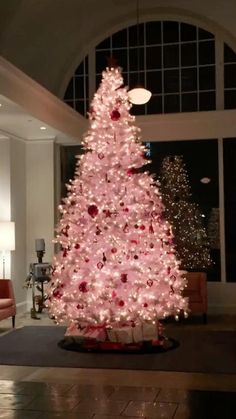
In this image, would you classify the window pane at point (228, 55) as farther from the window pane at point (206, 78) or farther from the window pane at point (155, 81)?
the window pane at point (155, 81)

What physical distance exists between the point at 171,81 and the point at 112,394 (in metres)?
7.10

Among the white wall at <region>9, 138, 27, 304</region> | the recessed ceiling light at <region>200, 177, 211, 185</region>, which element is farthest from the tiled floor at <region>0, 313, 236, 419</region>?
the recessed ceiling light at <region>200, 177, 211, 185</region>

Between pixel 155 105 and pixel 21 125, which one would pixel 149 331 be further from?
pixel 155 105

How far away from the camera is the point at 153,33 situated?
10.6 m

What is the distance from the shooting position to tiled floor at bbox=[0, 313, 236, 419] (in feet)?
14.1

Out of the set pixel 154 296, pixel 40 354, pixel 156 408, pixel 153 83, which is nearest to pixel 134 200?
pixel 154 296

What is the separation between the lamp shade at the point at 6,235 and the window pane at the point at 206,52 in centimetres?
466

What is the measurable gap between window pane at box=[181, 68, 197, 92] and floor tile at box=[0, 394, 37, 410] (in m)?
7.23

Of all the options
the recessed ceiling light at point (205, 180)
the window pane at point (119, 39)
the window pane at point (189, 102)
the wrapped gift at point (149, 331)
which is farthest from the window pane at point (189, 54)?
the wrapped gift at point (149, 331)

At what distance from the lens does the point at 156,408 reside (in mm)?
4430

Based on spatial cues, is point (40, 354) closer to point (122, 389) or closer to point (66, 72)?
point (122, 389)

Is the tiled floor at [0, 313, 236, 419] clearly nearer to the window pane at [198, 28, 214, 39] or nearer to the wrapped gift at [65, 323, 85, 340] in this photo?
the wrapped gift at [65, 323, 85, 340]

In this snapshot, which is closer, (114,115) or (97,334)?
(97,334)

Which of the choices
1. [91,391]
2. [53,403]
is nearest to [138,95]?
[91,391]
